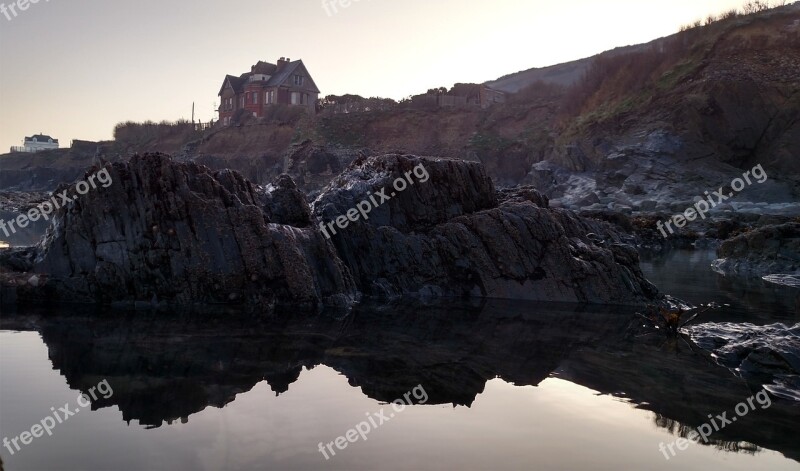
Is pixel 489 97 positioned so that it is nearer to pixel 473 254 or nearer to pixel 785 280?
pixel 785 280

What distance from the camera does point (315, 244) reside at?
1809 cm

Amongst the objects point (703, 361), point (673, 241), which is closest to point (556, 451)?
point (703, 361)

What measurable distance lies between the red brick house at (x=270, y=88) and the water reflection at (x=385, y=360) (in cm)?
8495

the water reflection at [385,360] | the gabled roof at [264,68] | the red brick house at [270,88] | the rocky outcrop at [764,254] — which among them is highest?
the gabled roof at [264,68]

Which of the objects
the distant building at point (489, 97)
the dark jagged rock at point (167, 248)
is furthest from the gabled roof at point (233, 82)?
the dark jagged rock at point (167, 248)

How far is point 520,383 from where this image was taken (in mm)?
10820

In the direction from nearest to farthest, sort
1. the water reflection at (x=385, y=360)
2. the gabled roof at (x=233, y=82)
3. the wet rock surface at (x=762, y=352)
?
the water reflection at (x=385, y=360) → the wet rock surface at (x=762, y=352) → the gabled roof at (x=233, y=82)

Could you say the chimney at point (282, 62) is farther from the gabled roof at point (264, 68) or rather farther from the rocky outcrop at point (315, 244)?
the rocky outcrop at point (315, 244)

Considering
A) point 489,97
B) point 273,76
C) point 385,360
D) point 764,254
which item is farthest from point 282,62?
point 385,360

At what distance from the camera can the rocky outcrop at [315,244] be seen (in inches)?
634

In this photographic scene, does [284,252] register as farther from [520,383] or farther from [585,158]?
[585,158]

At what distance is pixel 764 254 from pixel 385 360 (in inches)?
933

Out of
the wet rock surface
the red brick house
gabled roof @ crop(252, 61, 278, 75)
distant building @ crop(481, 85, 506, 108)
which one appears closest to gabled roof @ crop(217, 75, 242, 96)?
the red brick house

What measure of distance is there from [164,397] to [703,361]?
1013 cm
